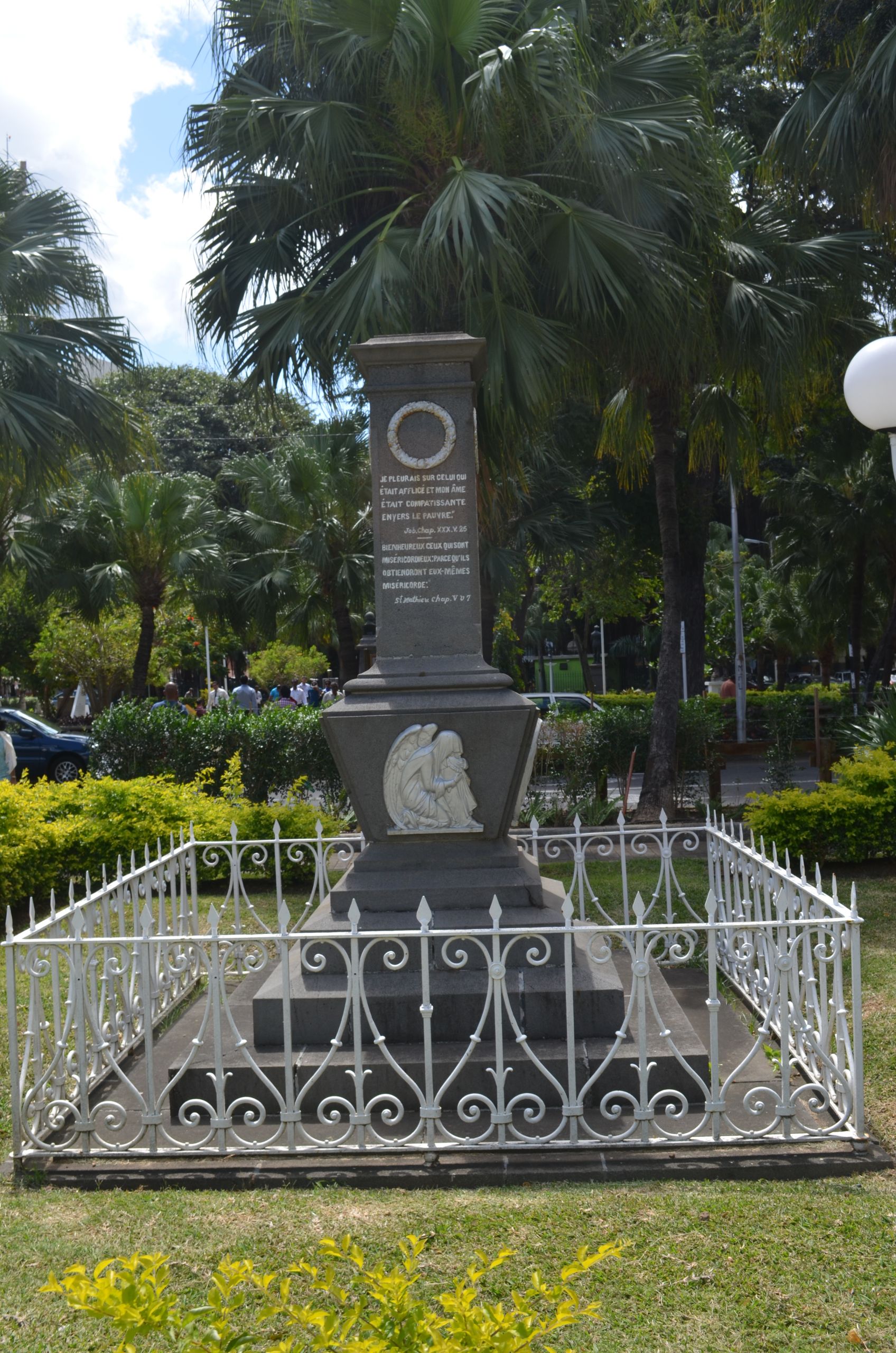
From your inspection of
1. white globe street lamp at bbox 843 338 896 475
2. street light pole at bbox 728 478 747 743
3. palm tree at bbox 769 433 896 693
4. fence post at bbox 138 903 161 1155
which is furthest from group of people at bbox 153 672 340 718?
white globe street lamp at bbox 843 338 896 475

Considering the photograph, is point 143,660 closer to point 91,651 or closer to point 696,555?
point 91,651

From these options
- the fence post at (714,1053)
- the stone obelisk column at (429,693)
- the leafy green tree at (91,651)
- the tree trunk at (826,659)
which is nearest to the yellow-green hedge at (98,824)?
the stone obelisk column at (429,693)

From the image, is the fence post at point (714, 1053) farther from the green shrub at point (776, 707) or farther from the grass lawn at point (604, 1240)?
the green shrub at point (776, 707)

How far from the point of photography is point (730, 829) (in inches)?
279

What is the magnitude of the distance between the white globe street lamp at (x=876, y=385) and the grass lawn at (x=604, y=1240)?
2.87m

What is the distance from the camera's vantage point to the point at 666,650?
42.4ft

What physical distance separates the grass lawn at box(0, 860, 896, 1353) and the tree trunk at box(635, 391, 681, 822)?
8.16m

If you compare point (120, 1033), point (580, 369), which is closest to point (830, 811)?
point (580, 369)

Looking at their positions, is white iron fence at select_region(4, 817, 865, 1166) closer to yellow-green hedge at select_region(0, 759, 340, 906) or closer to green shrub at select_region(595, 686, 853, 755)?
yellow-green hedge at select_region(0, 759, 340, 906)

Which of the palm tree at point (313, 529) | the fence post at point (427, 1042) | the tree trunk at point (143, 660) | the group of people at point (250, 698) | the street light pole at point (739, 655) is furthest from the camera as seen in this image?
the street light pole at point (739, 655)

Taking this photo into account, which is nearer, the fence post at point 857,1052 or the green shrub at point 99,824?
the fence post at point 857,1052

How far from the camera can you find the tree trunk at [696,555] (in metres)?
16.8

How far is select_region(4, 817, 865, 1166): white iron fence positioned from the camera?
15.0 feet

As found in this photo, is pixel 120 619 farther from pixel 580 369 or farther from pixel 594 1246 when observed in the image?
pixel 594 1246
